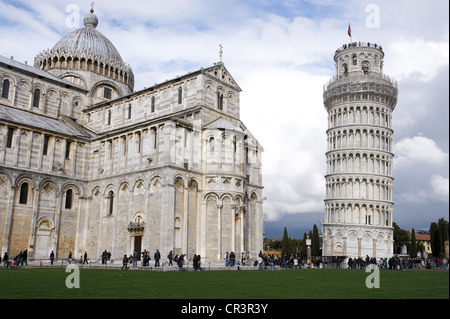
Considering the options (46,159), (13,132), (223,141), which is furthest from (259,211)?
(13,132)

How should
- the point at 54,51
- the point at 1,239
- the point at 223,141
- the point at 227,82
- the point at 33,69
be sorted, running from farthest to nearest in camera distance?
1. the point at 54,51
2. the point at 33,69
3. the point at 227,82
4. the point at 223,141
5. the point at 1,239

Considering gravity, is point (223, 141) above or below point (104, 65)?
below

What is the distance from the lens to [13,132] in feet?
126

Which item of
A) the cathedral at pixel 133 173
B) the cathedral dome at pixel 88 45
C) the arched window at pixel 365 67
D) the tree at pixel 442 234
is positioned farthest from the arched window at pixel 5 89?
the tree at pixel 442 234

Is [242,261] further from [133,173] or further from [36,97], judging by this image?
[36,97]

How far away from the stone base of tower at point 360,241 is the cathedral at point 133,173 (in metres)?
27.3

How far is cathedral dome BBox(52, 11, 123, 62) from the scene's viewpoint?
175ft

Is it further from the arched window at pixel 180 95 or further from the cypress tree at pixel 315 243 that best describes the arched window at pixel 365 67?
the arched window at pixel 180 95

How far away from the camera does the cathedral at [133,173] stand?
3691 centimetres

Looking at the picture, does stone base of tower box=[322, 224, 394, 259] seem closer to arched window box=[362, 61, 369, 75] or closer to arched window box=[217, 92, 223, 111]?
arched window box=[362, 61, 369, 75]

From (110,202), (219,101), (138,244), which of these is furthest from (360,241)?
(110,202)

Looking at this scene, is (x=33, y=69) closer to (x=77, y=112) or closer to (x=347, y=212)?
(x=77, y=112)

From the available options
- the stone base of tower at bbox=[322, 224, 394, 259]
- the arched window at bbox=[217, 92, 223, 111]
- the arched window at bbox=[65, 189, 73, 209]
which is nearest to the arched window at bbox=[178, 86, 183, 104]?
the arched window at bbox=[217, 92, 223, 111]
